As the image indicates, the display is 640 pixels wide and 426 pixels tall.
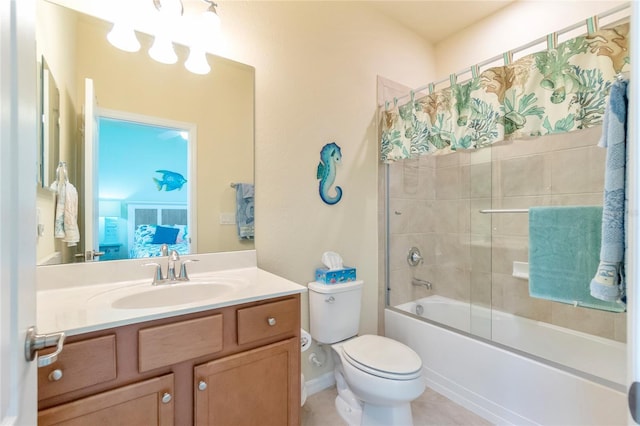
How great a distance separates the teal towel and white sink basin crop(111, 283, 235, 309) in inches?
58.7

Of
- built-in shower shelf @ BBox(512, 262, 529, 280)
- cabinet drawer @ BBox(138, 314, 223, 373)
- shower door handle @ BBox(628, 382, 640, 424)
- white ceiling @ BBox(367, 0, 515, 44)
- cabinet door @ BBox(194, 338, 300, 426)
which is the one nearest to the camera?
shower door handle @ BBox(628, 382, 640, 424)

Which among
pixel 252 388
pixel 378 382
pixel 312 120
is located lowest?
pixel 378 382

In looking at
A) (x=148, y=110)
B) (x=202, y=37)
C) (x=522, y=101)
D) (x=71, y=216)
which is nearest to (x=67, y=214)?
(x=71, y=216)

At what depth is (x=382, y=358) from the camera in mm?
1515

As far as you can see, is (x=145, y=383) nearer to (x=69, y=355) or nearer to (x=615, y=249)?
(x=69, y=355)

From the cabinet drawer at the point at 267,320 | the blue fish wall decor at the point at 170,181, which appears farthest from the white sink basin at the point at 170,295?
the blue fish wall decor at the point at 170,181

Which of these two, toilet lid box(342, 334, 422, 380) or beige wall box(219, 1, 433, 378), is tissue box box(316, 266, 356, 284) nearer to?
beige wall box(219, 1, 433, 378)

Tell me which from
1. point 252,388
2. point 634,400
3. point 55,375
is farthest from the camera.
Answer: point 252,388

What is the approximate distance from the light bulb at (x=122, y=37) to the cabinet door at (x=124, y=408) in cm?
138

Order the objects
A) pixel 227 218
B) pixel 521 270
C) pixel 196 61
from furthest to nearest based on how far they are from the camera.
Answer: pixel 521 270 → pixel 227 218 → pixel 196 61

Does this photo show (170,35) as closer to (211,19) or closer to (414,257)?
(211,19)

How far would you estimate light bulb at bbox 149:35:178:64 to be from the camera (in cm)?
137

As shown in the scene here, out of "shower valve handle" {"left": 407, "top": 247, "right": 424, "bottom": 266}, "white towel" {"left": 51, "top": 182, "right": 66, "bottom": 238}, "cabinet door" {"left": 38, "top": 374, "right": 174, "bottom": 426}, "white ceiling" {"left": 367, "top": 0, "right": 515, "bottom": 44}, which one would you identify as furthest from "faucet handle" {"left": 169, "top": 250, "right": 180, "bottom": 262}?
"white ceiling" {"left": 367, "top": 0, "right": 515, "bottom": 44}

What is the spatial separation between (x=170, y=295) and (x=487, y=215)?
7.27ft
